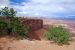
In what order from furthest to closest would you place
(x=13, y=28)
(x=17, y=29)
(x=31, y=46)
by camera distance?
(x=17, y=29), (x=13, y=28), (x=31, y=46)

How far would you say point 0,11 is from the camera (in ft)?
52.2

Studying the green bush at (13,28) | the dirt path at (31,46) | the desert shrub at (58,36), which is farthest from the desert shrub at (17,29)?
the dirt path at (31,46)

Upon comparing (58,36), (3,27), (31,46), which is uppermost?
(3,27)

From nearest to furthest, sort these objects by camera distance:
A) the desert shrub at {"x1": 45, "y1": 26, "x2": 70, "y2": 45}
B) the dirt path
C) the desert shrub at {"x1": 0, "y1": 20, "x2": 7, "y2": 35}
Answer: the dirt path
the desert shrub at {"x1": 45, "y1": 26, "x2": 70, "y2": 45}
the desert shrub at {"x1": 0, "y1": 20, "x2": 7, "y2": 35}

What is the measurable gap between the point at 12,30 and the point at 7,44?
8.43 ft

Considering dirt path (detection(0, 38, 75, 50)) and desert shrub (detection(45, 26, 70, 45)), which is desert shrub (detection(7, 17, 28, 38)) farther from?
dirt path (detection(0, 38, 75, 50))

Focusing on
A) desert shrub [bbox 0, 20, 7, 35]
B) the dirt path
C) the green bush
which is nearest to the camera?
the dirt path

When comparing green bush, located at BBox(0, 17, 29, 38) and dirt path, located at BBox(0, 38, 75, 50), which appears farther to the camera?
green bush, located at BBox(0, 17, 29, 38)

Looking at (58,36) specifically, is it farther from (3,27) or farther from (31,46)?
(3,27)

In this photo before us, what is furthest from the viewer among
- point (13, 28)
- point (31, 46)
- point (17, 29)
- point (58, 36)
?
point (17, 29)

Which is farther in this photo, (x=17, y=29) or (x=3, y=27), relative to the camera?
(x=17, y=29)

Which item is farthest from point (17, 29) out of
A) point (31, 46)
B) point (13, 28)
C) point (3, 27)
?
point (31, 46)

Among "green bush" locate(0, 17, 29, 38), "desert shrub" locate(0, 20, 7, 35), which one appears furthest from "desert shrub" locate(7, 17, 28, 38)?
"desert shrub" locate(0, 20, 7, 35)

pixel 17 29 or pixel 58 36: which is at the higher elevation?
pixel 17 29
